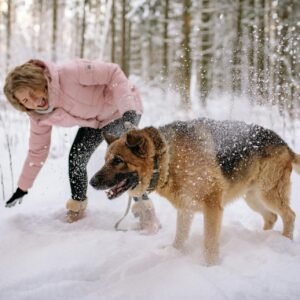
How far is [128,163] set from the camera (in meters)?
2.97

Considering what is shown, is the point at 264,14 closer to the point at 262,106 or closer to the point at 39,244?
the point at 262,106

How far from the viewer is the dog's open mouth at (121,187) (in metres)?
2.96

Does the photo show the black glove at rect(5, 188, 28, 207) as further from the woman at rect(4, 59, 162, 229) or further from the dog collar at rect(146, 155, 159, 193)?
the dog collar at rect(146, 155, 159, 193)

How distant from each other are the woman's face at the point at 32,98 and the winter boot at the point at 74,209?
118 centimetres

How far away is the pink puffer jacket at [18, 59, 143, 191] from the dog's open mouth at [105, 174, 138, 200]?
897 mm

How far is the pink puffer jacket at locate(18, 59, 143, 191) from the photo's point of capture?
3.61m

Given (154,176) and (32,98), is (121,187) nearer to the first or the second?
(154,176)

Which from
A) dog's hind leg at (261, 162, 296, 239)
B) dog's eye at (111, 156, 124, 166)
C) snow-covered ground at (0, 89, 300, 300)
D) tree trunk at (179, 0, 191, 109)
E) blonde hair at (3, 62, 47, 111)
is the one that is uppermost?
tree trunk at (179, 0, 191, 109)

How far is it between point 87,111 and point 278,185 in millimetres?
2170

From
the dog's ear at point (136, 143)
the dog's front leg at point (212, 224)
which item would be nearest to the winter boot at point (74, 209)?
the dog's ear at point (136, 143)

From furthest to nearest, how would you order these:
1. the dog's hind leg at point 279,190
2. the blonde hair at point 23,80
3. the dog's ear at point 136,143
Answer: the dog's hind leg at point 279,190
the blonde hair at point 23,80
the dog's ear at point 136,143

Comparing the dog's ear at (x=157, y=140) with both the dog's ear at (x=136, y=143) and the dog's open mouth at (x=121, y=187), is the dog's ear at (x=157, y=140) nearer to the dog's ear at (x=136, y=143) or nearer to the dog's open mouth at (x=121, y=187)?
the dog's ear at (x=136, y=143)

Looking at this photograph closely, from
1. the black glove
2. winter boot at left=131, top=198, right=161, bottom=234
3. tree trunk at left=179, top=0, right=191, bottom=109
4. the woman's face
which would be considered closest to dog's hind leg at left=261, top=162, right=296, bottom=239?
winter boot at left=131, top=198, right=161, bottom=234

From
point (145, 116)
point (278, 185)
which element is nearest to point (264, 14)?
point (145, 116)
